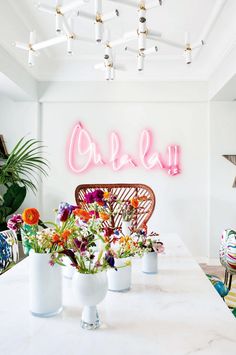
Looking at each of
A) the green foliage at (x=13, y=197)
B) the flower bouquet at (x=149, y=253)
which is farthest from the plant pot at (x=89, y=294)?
the green foliage at (x=13, y=197)

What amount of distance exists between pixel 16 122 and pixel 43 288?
12.6ft

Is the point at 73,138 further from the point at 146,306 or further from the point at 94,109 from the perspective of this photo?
the point at 146,306

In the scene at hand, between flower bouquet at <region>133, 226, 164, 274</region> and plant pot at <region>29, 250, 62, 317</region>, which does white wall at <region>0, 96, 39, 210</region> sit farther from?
plant pot at <region>29, 250, 62, 317</region>

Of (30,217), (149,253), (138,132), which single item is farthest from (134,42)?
(30,217)

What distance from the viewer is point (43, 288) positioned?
120 cm

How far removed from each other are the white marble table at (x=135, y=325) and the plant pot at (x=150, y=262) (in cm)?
17

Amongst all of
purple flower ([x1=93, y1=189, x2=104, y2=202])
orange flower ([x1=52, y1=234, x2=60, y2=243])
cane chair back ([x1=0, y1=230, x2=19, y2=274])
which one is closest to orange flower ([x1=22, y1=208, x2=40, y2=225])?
orange flower ([x1=52, y1=234, x2=60, y2=243])

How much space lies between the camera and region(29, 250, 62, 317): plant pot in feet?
3.88

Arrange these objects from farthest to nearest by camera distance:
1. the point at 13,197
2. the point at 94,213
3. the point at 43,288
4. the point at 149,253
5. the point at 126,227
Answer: the point at 13,197
the point at 126,227
the point at 149,253
the point at 94,213
the point at 43,288

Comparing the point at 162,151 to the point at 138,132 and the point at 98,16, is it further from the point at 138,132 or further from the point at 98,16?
the point at 98,16

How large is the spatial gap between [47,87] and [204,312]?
4.07 metres

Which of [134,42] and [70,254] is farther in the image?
[134,42]

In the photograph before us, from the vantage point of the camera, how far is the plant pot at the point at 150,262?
1725 millimetres

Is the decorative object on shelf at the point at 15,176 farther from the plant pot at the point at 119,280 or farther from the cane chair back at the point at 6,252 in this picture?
the plant pot at the point at 119,280
